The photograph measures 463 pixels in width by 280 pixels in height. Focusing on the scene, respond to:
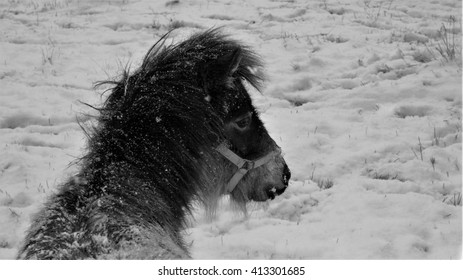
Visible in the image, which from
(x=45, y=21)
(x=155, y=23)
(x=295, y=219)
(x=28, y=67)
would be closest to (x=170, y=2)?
(x=155, y=23)

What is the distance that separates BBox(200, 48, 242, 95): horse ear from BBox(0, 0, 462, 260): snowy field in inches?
77.8

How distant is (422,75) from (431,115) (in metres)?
1.12

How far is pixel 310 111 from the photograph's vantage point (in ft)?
25.2

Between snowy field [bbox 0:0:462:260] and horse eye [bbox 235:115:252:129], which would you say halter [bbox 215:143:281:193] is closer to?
horse eye [bbox 235:115:252:129]

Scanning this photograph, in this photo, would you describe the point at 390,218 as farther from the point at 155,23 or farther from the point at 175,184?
the point at 155,23

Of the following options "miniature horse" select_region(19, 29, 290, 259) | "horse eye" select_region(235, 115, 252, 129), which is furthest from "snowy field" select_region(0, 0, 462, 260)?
"horse eye" select_region(235, 115, 252, 129)

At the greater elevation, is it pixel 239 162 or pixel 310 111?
pixel 239 162

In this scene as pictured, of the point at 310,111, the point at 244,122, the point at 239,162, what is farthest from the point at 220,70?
the point at 310,111

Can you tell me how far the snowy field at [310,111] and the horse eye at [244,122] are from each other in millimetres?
1586

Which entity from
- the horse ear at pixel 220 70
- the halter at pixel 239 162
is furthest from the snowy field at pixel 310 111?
the horse ear at pixel 220 70

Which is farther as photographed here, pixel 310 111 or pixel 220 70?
pixel 310 111

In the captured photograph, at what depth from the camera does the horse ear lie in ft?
12.3

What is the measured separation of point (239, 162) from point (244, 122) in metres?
0.30

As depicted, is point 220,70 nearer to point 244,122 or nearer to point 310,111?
point 244,122
